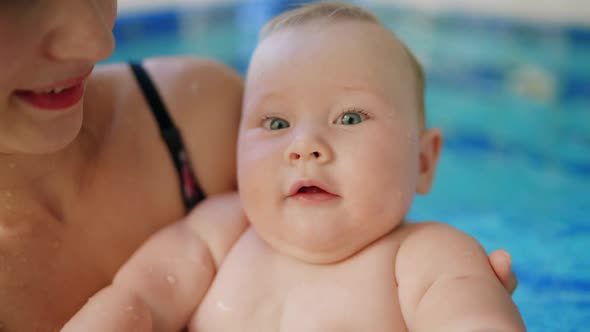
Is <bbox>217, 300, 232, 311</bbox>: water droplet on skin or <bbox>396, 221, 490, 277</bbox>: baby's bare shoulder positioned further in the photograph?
<bbox>217, 300, 232, 311</bbox>: water droplet on skin

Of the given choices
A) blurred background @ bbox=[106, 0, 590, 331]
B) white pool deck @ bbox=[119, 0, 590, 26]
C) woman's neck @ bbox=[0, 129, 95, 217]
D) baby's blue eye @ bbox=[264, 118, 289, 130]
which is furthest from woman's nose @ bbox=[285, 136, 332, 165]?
white pool deck @ bbox=[119, 0, 590, 26]

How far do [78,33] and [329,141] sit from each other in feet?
1.61

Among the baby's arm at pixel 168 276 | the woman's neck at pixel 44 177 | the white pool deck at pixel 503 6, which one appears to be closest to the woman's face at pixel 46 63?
the woman's neck at pixel 44 177

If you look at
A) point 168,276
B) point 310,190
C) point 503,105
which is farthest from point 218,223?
point 503,105

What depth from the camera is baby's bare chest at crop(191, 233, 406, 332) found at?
1.19 metres

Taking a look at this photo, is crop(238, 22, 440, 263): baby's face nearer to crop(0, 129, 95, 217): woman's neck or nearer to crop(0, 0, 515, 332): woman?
crop(0, 0, 515, 332): woman

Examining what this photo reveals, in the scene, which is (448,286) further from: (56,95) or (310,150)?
(56,95)

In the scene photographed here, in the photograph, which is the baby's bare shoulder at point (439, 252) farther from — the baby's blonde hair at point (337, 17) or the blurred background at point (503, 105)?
the blurred background at point (503, 105)

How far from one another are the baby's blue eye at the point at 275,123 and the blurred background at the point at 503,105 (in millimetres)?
861

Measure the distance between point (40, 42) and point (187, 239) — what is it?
1.89 ft

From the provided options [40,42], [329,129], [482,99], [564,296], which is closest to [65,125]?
[40,42]

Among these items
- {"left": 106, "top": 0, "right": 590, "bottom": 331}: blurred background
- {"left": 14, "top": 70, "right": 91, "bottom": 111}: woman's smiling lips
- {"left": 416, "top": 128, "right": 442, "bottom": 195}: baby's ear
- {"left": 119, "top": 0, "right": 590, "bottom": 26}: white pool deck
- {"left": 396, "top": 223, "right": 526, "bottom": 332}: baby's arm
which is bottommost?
{"left": 106, "top": 0, "right": 590, "bottom": 331}: blurred background

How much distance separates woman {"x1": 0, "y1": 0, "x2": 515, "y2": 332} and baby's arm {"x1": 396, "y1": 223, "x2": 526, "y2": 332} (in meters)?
0.06

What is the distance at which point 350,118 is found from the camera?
129 centimetres
